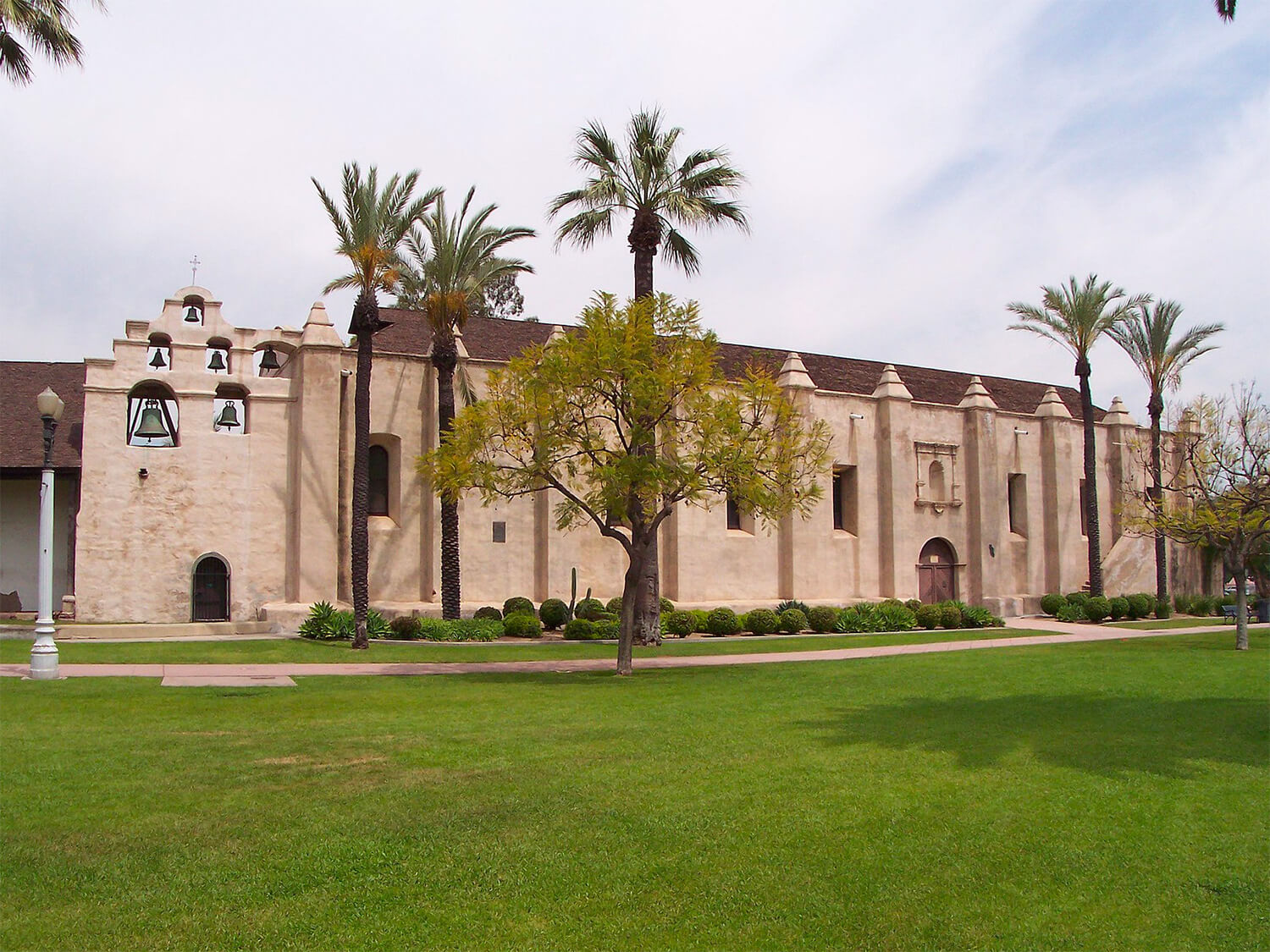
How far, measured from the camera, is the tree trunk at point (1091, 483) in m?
38.3

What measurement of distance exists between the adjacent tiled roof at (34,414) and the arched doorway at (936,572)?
29.5 meters

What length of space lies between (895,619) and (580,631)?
11555 mm

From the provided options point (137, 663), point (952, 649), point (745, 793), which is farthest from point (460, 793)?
point (952, 649)

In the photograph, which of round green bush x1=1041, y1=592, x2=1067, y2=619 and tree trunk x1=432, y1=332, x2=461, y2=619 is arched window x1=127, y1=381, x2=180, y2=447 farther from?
round green bush x1=1041, y1=592, x2=1067, y2=619

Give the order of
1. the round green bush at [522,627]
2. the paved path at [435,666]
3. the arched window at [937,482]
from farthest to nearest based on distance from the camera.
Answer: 1. the arched window at [937,482]
2. the round green bush at [522,627]
3. the paved path at [435,666]

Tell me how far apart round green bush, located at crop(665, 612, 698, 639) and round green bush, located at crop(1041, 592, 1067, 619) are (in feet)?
55.7

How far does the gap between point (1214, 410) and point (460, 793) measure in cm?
2770

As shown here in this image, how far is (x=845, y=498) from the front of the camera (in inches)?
1481

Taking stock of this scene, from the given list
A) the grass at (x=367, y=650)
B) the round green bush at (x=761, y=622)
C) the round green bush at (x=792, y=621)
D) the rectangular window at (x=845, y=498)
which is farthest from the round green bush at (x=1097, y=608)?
the round green bush at (x=761, y=622)

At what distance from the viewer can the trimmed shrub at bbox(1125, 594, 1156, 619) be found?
3766cm

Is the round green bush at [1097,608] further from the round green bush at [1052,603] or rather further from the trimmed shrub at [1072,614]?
the round green bush at [1052,603]

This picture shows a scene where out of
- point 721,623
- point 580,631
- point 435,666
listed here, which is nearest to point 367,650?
point 435,666

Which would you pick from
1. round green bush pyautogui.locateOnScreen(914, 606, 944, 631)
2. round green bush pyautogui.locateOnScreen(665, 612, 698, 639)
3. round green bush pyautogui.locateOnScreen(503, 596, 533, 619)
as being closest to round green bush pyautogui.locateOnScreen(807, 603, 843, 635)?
round green bush pyautogui.locateOnScreen(914, 606, 944, 631)

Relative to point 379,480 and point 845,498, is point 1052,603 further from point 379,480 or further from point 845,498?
point 379,480
